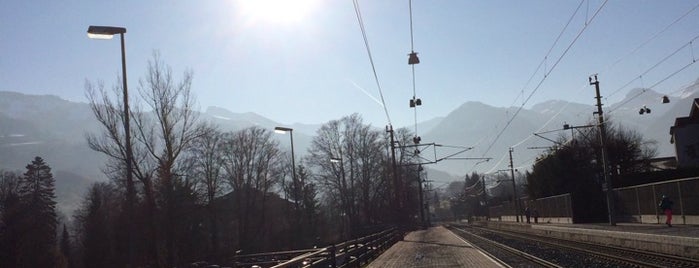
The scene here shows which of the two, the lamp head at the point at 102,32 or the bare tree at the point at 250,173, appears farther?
the bare tree at the point at 250,173

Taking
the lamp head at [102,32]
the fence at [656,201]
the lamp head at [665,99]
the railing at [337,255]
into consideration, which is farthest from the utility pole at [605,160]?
the lamp head at [102,32]

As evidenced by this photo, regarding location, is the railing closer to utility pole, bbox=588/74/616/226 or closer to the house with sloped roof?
utility pole, bbox=588/74/616/226

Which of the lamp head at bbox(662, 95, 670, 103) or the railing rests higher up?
the lamp head at bbox(662, 95, 670, 103)

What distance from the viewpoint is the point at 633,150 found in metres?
71.5

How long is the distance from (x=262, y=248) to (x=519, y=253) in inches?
1681

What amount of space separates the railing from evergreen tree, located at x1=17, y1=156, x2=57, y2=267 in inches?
1056

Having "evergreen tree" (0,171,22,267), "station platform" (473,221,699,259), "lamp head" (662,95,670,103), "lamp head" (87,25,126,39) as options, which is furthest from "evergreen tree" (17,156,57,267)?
"lamp head" (662,95,670,103)

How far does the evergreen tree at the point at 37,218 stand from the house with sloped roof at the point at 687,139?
57.6m

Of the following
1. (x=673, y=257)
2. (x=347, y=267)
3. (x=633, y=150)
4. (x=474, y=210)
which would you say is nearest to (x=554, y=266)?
(x=673, y=257)

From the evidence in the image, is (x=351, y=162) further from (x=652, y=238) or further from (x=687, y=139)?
(x=652, y=238)

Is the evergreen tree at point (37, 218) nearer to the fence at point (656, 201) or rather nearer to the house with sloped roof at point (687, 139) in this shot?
the fence at point (656, 201)

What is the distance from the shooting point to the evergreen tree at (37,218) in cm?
5109

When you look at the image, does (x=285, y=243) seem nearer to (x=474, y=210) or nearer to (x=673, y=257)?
(x=673, y=257)

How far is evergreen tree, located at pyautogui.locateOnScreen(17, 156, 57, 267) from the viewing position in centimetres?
5109
